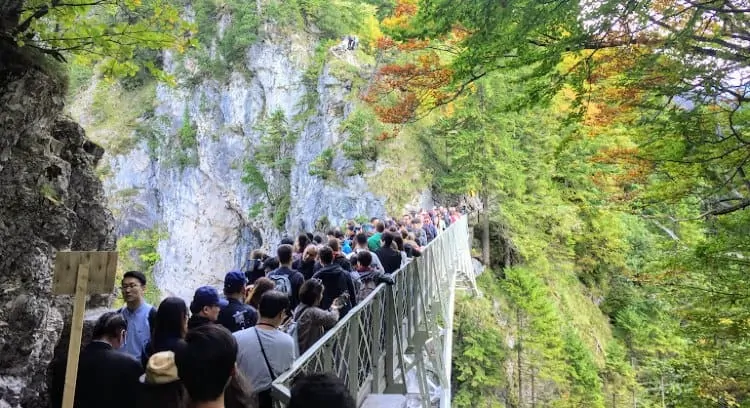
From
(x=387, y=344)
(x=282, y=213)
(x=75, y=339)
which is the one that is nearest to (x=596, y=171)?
(x=282, y=213)

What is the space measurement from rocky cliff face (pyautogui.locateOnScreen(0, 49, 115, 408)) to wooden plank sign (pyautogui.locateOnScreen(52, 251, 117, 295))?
98 cm

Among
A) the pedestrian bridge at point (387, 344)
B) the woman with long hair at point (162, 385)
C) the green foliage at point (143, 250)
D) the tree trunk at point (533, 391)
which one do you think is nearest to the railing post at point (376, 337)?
the pedestrian bridge at point (387, 344)

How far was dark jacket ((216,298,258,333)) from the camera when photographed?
10.6 ft

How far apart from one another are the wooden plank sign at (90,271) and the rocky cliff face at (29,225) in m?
0.98

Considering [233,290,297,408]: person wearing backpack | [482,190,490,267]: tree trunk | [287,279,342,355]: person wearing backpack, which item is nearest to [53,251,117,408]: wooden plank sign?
[233,290,297,408]: person wearing backpack

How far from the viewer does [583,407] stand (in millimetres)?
15633

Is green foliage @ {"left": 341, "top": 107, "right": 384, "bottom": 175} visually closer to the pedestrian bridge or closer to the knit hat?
the pedestrian bridge

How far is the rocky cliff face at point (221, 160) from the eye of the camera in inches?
895

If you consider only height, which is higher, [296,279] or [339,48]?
[339,48]

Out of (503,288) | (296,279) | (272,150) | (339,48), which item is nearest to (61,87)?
(296,279)

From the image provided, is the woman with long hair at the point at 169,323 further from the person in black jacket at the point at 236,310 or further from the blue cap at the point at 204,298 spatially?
the person in black jacket at the point at 236,310

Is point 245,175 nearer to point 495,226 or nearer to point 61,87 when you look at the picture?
point 495,226

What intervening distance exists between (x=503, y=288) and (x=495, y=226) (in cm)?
334

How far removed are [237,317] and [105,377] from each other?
0.96 metres
